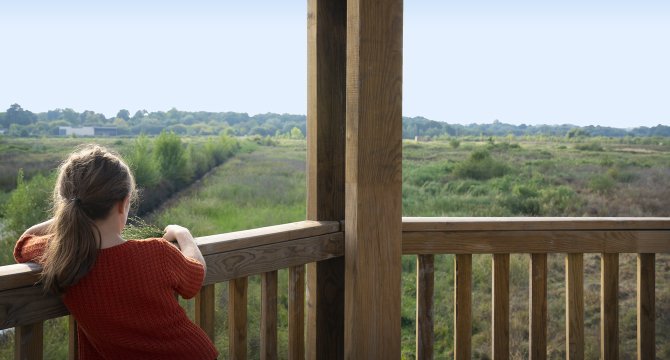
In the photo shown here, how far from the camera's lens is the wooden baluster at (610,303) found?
7.81ft

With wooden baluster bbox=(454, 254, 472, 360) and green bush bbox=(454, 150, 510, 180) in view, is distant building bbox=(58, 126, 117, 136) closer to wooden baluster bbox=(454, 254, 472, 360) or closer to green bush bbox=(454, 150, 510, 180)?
wooden baluster bbox=(454, 254, 472, 360)

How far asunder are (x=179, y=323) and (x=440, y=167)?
282 inches

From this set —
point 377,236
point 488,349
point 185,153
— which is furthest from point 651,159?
point 377,236

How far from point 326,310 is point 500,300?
61 cm

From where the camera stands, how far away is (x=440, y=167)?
8492 mm

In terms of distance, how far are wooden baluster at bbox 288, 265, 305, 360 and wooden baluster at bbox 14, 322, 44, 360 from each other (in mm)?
826

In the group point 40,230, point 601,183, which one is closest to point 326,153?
point 40,230

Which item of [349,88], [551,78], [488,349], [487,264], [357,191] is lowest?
[488,349]

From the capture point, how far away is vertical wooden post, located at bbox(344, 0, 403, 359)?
2.12 metres

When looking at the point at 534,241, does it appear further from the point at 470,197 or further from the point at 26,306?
the point at 470,197

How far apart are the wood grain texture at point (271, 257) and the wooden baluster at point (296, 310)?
0.05 m

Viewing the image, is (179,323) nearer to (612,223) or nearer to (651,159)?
(612,223)

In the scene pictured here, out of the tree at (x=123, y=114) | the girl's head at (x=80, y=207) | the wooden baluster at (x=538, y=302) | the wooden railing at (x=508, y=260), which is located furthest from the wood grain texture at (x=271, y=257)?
the tree at (x=123, y=114)

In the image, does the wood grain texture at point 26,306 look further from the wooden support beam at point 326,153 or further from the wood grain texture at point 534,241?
the wood grain texture at point 534,241
